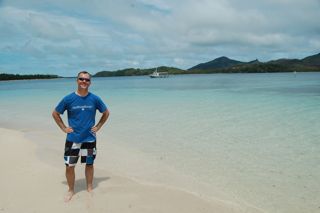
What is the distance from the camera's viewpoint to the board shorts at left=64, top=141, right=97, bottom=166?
18.4ft

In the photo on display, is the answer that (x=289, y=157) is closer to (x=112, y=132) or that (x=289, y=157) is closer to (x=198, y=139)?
(x=198, y=139)

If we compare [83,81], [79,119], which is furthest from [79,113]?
[83,81]

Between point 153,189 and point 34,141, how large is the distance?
6.33 metres

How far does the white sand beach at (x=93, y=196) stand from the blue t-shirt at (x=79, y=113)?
109 cm

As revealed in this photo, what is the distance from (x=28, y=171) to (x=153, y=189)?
9.68 ft

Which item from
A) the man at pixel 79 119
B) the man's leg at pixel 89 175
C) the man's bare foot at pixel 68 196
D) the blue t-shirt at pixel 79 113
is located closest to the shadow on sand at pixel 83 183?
the man's leg at pixel 89 175

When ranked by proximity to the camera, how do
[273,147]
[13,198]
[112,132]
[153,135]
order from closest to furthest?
[13,198], [273,147], [153,135], [112,132]

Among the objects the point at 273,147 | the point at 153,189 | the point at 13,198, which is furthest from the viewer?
the point at 273,147

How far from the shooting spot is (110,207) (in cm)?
539

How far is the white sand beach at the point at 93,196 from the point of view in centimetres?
541

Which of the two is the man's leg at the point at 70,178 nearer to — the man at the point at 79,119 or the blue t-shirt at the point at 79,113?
the man at the point at 79,119

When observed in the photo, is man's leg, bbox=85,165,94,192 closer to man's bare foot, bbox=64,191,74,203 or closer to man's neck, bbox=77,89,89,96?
man's bare foot, bbox=64,191,74,203

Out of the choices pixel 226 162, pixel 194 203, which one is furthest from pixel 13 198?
pixel 226 162

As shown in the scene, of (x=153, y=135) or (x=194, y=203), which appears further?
(x=153, y=135)
